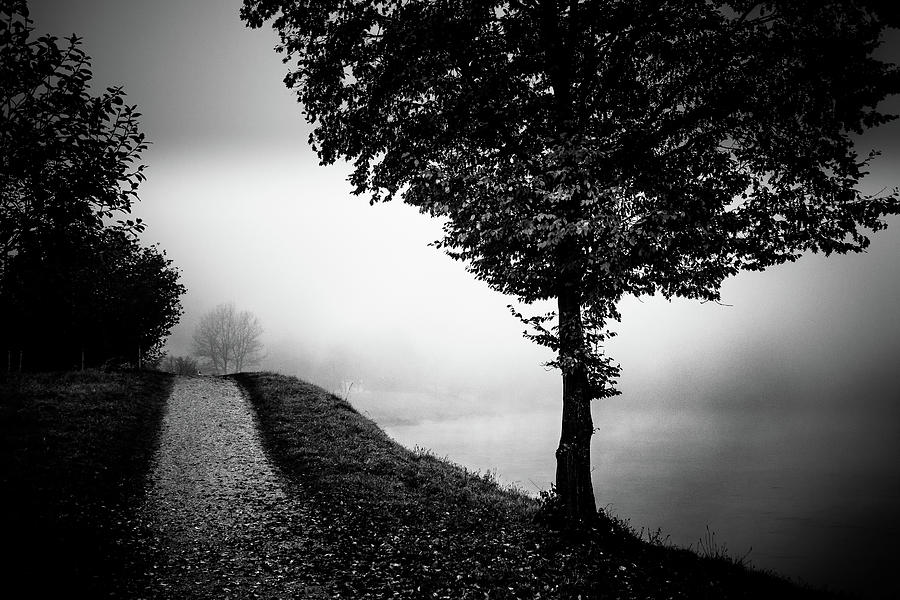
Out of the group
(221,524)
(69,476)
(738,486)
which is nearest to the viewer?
(221,524)

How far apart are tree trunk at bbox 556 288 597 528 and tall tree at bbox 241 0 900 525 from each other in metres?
0.04

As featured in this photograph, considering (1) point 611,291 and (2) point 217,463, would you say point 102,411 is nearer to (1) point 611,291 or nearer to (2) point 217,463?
(2) point 217,463

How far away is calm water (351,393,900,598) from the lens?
60375 mm

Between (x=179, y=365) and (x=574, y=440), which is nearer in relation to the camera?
(x=574, y=440)

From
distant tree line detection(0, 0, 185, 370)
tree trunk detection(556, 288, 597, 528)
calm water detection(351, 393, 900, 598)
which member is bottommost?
calm water detection(351, 393, 900, 598)

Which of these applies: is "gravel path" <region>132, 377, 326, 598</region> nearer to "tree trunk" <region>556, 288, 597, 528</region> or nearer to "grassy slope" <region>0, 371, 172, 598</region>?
"grassy slope" <region>0, 371, 172, 598</region>

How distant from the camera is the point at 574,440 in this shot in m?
8.89

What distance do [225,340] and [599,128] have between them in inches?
3251

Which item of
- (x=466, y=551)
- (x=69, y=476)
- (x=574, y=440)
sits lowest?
(x=466, y=551)

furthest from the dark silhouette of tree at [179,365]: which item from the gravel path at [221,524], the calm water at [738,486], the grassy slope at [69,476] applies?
the gravel path at [221,524]

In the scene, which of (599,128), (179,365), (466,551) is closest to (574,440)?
(466,551)

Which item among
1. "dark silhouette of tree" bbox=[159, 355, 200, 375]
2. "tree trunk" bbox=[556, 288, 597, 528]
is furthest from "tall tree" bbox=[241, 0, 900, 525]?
"dark silhouette of tree" bbox=[159, 355, 200, 375]

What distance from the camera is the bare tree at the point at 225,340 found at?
252 ft

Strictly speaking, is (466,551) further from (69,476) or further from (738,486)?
(738,486)
